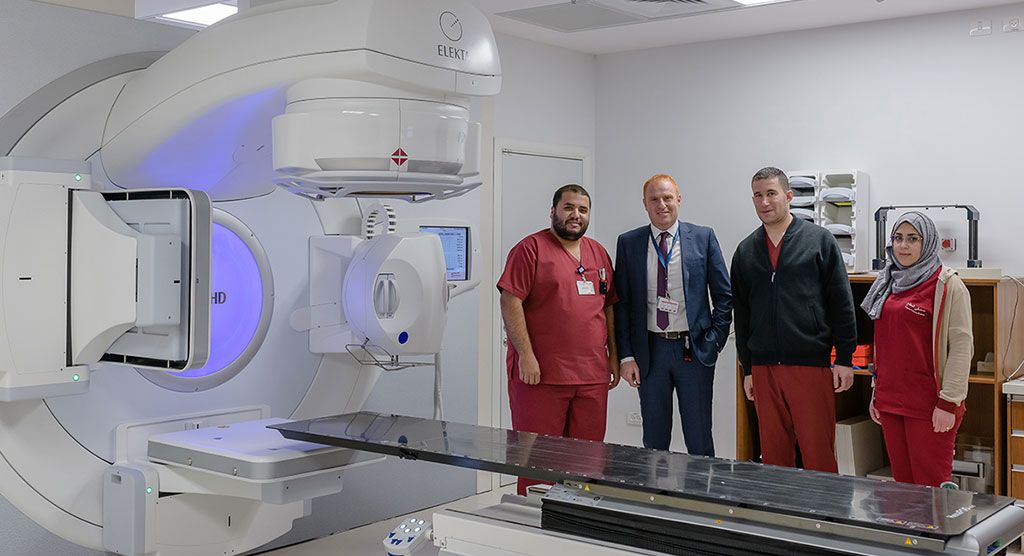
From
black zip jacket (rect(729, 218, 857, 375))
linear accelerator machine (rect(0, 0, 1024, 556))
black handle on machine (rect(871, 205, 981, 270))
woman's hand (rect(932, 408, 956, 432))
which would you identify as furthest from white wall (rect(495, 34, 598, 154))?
woman's hand (rect(932, 408, 956, 432))

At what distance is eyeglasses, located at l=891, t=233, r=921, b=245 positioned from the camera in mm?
3715

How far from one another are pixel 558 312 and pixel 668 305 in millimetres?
416

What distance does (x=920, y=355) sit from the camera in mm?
3633

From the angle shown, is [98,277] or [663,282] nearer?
[98,277]

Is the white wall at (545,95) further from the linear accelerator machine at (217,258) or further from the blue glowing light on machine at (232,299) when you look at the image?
the blue glowing light on machine at (232,299)

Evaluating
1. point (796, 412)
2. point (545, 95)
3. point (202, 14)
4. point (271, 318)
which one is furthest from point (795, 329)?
point (202, 14)

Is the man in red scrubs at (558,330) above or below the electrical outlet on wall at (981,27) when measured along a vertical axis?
below

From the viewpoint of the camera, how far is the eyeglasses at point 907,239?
3715 mm

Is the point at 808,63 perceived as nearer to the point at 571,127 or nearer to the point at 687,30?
the point at 687,30

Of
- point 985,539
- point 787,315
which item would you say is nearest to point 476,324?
point 787,315

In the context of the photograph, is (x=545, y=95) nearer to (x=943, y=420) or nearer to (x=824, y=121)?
(x=824, y=121)

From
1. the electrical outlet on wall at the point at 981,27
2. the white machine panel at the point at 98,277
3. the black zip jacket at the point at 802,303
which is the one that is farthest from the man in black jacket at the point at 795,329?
the white machine panel at the point at 98,277

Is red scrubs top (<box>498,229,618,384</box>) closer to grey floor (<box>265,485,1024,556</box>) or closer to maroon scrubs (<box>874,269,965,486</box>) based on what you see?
grey floor (<box>265,485,1024,556</box>)

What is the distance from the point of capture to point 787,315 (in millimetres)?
3811
